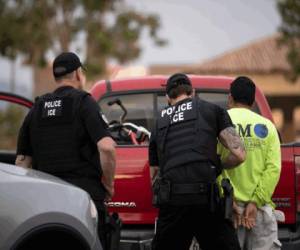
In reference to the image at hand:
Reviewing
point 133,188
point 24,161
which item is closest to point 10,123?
point 133,188

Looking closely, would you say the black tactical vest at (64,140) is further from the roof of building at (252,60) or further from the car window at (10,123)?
the roof of building at (252,60)

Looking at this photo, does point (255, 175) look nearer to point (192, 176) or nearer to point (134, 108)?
point (192, 176)

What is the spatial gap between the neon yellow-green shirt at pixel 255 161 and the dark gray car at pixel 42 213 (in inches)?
44.1

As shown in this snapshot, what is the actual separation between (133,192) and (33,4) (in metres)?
27.0

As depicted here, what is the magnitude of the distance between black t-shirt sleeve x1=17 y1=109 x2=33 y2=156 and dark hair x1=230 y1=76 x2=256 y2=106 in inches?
55.1

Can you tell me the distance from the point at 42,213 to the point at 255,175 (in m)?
1.64

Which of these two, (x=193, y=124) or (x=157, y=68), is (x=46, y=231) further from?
(x=157, y=68)

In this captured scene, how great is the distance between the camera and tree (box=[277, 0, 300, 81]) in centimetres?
3028

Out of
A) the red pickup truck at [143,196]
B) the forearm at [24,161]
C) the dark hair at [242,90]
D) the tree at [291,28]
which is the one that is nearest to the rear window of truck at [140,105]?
the red pickup truck at [143,196]

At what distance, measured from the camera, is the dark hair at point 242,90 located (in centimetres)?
672

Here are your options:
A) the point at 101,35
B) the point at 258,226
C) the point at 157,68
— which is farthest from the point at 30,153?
the point at 157,68

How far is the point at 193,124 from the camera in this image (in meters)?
6.32

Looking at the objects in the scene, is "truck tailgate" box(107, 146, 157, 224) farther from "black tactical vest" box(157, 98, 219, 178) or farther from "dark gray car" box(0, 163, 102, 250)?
"dark gray car" box(0, 163, 102, 250)

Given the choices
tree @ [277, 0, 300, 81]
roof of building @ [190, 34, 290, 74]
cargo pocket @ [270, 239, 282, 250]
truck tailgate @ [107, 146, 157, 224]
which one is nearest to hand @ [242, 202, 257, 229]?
cargo pocket @ [270, 239, 282, 250]
